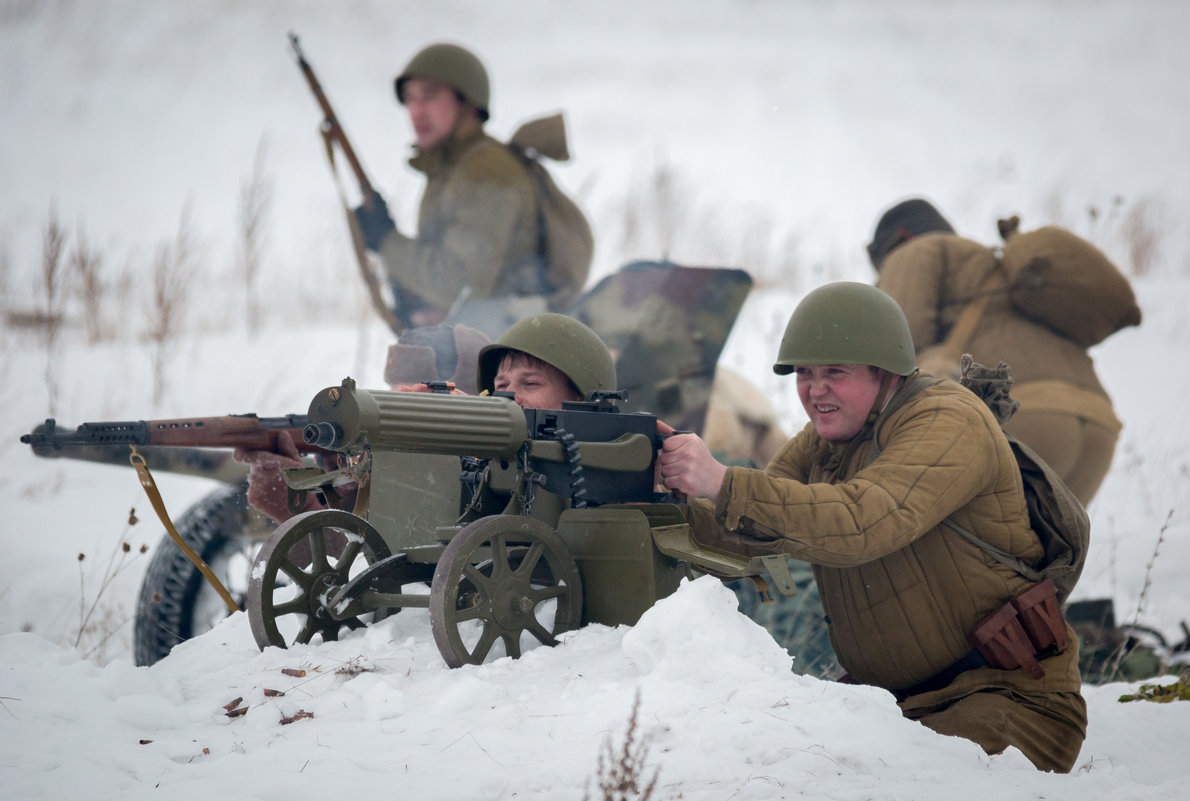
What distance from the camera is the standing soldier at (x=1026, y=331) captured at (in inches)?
215

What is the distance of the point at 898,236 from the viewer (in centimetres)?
655

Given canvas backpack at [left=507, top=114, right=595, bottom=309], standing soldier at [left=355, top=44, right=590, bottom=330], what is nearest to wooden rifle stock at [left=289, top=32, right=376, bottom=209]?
standing soldier at [left=355, top=44, right=590, bottom=330]

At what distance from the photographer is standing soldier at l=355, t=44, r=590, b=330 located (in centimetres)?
656

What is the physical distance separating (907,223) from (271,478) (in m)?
4.36


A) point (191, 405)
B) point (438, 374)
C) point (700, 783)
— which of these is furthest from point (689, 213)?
point (700, 783)

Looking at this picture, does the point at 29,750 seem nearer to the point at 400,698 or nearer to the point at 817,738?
the point at 400,698

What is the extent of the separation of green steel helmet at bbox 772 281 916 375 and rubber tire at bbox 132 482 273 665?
2.52 m

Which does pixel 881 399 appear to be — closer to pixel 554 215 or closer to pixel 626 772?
pixel 626 772

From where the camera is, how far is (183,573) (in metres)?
4.55

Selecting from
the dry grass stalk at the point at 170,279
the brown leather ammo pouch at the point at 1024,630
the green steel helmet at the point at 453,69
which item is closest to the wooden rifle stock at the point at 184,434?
the brown leather ammo pouch at the point at 1024,630

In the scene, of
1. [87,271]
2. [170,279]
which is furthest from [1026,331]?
[87,271]

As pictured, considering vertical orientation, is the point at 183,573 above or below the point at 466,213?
below

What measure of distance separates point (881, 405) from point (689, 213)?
1020cm

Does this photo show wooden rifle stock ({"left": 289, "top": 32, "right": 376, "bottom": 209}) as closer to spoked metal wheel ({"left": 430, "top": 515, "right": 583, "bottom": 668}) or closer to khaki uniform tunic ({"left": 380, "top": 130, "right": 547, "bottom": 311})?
khaki uniform tunic ({"left": 380, "top": 130, "right": 547, "bottom": 311})
